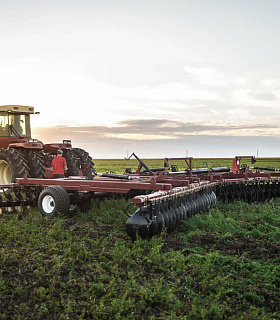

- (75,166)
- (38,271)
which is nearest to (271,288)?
(38,271)

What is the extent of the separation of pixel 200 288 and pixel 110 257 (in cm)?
162

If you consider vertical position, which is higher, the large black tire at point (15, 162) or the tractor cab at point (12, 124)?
the tractor cab at point (12, 124)

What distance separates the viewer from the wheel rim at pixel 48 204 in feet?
28.1

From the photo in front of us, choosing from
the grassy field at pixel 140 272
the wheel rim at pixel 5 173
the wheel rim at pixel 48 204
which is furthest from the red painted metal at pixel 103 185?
the wheel rim at pixel 5 173

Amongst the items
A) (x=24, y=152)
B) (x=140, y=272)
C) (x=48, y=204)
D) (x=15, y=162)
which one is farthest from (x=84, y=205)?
(x=140, y=272)

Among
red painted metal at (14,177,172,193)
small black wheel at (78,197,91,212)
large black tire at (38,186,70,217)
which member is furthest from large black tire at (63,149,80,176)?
large black tire at (38,186,70,217)

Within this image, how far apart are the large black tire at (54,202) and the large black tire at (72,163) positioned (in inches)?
155

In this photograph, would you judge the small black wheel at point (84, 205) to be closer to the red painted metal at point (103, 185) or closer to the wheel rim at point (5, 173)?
the red painted metal at point (103, 185)

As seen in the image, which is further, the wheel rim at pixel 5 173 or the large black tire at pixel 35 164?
the wheel rim at pixel 5 173

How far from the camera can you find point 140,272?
5.02 metres

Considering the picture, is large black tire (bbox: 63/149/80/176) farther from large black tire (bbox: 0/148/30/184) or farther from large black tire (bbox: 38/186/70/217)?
large black tire (bbox: 38/186/70/217)

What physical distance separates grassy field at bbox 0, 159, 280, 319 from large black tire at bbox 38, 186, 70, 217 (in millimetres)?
677

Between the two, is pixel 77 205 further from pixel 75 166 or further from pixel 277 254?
pixel 277 254

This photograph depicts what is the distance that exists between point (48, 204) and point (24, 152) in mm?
3554
